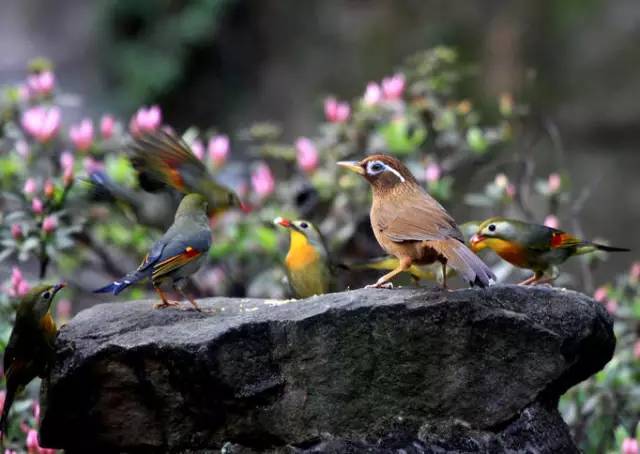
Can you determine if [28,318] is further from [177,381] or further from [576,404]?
[576,404]

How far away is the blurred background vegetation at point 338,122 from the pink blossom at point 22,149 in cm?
2

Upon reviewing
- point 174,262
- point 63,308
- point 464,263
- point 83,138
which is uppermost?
point 83,138

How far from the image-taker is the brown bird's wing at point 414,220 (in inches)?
159

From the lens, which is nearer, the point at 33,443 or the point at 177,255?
the point at 177,255

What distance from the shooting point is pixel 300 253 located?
5152 millimetres

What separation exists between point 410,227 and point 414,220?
0.04m

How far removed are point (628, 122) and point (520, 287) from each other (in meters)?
6.75

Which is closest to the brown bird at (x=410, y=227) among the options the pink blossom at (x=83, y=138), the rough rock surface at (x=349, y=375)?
the rough rock surface at (x=349, y=375)

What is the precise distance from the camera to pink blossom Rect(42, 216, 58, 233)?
18.6ft

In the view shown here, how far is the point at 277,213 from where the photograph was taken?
6957mm

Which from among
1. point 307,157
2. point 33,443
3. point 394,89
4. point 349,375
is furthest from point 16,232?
point 394,89

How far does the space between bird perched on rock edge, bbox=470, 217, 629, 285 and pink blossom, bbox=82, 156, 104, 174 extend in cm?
270

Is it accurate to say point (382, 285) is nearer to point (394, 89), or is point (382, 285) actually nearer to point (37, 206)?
point (37, 206)

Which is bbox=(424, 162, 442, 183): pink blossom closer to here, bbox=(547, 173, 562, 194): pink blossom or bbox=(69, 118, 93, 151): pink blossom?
bbox=(547, 173, 562, 194): pink blossom
